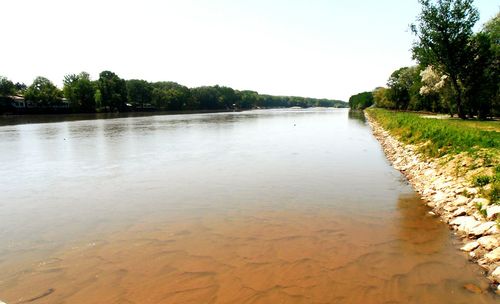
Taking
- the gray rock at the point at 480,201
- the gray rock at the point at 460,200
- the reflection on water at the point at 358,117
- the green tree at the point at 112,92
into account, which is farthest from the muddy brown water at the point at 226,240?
the green tree at the point at 112,92

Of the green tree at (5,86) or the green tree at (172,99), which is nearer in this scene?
the green tree at (5,86)

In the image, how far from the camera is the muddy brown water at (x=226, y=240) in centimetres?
737

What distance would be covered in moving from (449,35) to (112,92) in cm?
11198

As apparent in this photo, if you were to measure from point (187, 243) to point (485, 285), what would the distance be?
25.1 ft

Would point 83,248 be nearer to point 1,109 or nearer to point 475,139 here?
point 475,139

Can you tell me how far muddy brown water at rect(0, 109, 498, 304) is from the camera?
7367 mm

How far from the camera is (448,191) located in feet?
42.5

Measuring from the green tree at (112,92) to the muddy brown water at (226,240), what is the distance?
109131mm

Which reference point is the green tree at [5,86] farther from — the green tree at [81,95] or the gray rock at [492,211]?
the gray rock at [492,211]

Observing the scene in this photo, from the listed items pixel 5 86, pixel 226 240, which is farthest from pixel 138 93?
pixel 226 240

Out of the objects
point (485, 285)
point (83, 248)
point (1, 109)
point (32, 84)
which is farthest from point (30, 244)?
point (32, 84)

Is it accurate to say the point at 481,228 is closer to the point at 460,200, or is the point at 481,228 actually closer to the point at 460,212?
the point at 460,212

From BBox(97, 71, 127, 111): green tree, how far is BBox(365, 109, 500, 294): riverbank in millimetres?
118441

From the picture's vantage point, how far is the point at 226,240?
10062 millimetres
